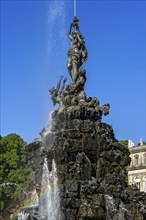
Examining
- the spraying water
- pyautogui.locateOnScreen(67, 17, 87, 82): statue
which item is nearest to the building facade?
pyautogui.locateOnScreen(67, 17, 87, 82): statue

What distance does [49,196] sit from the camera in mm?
23109

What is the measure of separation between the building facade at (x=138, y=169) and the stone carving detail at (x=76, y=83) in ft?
169

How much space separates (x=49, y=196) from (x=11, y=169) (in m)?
35.0

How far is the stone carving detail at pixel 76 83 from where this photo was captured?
26.1 metres

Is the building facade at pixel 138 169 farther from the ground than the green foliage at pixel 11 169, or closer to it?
farther from the ground

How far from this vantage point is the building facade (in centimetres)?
7794

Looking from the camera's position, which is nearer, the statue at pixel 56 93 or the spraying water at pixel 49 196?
the spraying water at pixel 49 196

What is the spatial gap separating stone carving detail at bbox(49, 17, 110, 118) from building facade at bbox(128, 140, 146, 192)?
51452mm

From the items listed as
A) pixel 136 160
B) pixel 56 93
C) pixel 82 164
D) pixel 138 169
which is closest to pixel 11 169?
pixel 138 169

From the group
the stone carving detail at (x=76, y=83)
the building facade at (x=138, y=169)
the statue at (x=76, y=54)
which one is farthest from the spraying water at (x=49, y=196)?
the building facade at (x=138, y=169)

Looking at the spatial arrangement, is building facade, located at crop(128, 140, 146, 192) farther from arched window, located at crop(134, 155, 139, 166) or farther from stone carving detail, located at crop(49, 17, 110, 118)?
stone carving detail, located at crop(49, 17, 110, 118)

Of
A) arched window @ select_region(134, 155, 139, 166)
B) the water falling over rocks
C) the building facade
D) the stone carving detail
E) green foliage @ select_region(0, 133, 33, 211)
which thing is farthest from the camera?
arched window @ select_region(134, 155, 139, 166)

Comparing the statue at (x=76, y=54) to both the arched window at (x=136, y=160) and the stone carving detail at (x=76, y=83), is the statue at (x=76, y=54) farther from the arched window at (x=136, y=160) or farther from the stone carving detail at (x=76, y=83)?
the arched window at (x=136, y=160)

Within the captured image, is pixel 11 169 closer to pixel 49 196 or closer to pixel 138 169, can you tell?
pixel 138 169
